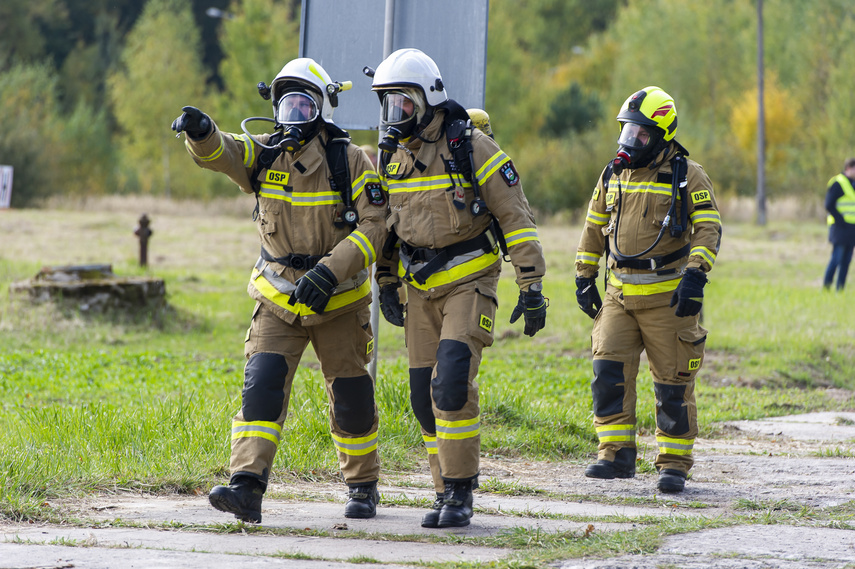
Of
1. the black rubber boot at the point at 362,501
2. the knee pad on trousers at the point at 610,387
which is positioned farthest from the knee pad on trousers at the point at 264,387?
the knee pad on trousers at the point at 610,387

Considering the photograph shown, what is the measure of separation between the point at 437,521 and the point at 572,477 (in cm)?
146

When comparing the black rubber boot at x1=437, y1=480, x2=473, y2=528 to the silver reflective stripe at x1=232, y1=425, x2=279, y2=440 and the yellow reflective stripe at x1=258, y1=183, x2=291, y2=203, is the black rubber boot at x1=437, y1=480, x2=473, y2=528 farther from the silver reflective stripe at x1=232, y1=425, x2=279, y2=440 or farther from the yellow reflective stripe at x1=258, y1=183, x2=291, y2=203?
the yellow reflective stripe at x1=258, y1=183, x2=291, y2=203

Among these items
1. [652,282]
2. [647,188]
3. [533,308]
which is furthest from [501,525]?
[647,188]

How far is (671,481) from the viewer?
5266 millimetres

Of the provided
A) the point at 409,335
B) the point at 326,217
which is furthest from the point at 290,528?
the point at 326,217

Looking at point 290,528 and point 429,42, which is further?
point 429,42

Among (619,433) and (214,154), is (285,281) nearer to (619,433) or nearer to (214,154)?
(214,154)

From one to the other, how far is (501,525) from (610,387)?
1.45 meters

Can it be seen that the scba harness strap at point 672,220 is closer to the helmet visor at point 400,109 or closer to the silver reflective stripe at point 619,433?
the silver reflective stripe at point 619,433

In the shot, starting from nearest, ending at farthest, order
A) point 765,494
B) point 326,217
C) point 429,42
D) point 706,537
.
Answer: point 706,537 → point 326,217 → point 765,494 → point 429,42

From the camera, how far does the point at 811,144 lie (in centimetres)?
3756

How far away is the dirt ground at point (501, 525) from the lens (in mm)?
3633

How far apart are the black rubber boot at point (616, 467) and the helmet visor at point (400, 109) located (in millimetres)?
2218

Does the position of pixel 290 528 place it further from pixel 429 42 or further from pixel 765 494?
pixel 429 42
